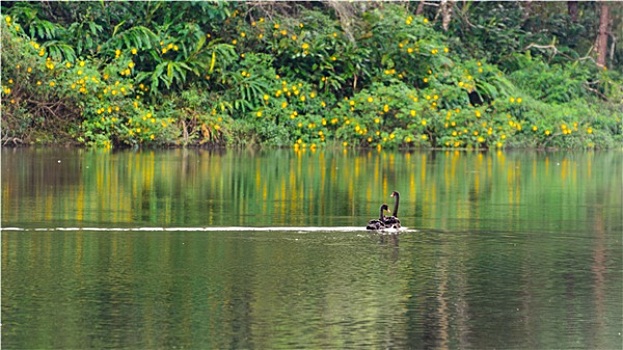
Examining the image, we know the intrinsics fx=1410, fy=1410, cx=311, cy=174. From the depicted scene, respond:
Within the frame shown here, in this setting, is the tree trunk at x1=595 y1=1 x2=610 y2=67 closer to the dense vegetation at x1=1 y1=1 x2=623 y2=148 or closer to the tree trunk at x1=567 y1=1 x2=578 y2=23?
the tree trunk at x1=567 y1=1 x2=578 y2=23

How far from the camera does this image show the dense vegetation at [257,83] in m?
30.8

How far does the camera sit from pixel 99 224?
14.6 metres

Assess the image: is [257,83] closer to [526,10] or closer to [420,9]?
[420,9]

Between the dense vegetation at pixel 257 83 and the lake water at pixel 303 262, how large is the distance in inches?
339

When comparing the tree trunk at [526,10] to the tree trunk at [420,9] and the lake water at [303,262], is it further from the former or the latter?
the lake water at [303,262]

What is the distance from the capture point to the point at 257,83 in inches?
1309

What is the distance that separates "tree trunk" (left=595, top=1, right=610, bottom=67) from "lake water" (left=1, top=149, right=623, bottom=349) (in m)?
19.3

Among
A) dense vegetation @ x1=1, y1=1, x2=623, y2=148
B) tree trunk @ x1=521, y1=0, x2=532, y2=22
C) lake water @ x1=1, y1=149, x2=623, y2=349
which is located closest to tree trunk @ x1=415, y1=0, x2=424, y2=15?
dense vegetation @ x1=1, y1=1, x2=623, y2=148

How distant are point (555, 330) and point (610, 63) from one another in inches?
1377

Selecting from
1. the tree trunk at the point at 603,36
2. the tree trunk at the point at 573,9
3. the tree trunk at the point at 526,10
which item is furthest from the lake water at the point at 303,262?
the tree trunk at the point at 573,9

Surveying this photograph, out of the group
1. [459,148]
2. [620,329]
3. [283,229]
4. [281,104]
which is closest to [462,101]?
[459,148]

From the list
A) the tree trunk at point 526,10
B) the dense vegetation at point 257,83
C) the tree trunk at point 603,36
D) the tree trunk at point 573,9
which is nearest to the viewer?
the dense vegetation at point 257,83

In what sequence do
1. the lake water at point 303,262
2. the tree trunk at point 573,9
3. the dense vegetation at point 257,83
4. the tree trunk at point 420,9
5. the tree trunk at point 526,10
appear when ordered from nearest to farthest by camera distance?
the lake water at point 303,262 < the dense vegetation at point 257,83 < the tree trunk at point 420,9 < the tree trunk at point 526,10 < the tree trunk at point 573,9

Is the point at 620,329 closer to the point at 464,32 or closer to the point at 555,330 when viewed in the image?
the point at 555,330
